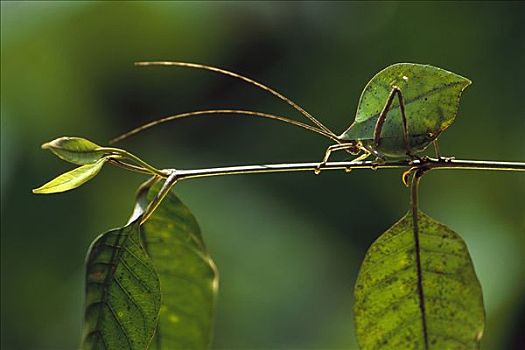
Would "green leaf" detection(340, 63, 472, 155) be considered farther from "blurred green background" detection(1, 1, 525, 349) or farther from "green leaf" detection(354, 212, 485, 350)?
"blurred green background" detection(1, 1, 525, 349)

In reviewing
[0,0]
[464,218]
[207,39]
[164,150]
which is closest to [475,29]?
[464,218]

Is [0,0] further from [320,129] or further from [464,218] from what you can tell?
[320,129]

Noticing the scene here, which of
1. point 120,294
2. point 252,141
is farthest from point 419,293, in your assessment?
point 252,141

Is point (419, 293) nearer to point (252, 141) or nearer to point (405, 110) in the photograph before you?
point (405, 110)

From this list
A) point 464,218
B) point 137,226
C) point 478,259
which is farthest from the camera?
point 464,218

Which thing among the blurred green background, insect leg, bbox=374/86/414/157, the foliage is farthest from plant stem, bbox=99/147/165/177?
the blurred green background
